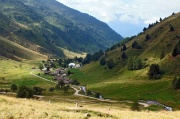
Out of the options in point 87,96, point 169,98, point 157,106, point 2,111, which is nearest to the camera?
point 2,111

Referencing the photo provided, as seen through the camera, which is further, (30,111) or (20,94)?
(20,94)

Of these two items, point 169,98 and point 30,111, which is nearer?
point 30,111

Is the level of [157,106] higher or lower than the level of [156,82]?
lower

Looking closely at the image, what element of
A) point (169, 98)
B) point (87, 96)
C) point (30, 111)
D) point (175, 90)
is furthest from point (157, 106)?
point (30, 111)

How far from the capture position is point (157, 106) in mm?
150750

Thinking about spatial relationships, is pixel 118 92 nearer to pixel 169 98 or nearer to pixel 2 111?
pixel 169 98

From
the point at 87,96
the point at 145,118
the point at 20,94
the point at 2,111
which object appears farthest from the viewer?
the point at 87,96

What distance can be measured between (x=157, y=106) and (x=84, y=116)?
12103 cm

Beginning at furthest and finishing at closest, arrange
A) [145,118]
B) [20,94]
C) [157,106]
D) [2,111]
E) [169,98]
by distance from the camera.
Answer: [169,98] < [157,106] < [20,94] < [145,118] < [2,111]

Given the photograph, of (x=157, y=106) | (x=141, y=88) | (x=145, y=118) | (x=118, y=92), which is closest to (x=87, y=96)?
(x=118, y=92)

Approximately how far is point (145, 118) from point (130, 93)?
149658 millimetres

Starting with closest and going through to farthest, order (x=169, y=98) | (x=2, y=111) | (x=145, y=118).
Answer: (x=2, y=111), (x=145, y=118), (x=169, y=98)

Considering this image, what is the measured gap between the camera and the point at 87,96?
18838 cm

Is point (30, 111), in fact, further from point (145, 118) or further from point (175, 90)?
point (175, 90)
